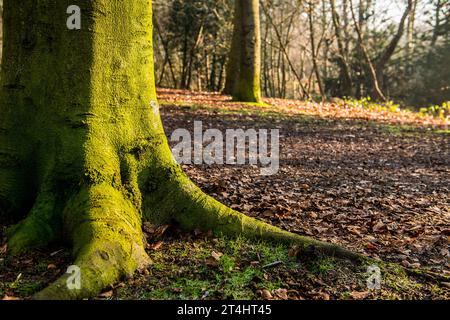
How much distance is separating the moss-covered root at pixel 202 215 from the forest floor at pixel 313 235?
0.10 m

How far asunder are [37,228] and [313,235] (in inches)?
97.1

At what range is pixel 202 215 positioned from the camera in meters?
3.92

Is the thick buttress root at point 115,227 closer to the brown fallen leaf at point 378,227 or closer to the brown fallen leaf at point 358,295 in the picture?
the brown fallen leaf at point 358,295

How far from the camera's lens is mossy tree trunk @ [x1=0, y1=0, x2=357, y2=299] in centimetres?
351

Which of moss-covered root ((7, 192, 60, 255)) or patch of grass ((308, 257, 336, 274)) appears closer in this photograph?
patch of grass ((308, 257, 336, 274))

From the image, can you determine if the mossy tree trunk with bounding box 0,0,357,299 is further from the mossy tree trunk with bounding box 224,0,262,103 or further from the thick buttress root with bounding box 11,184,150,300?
the mossy tree trunk with bounding box 224,0,262,103

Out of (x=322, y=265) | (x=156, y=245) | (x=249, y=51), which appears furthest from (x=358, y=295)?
(x=249, y=51)

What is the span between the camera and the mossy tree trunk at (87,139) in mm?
3512

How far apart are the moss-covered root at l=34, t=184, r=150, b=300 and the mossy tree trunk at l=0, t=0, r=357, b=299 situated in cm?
→ 1

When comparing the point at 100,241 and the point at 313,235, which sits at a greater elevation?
the point at 100,241

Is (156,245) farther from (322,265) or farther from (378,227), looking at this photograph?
(378,227)

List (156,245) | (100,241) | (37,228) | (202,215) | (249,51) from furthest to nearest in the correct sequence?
(249,51)
(202,215)
(156,245)
(37,228)
(100,241)

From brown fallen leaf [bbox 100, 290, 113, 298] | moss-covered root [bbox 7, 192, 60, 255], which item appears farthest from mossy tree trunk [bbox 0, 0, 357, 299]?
brown fallen leaf [bbox 100, 290, 113, 298]
